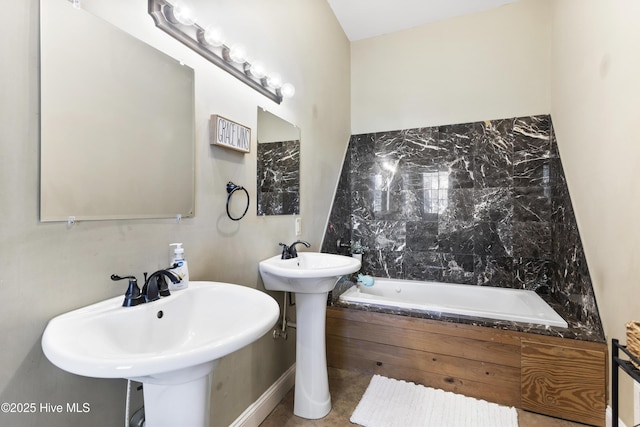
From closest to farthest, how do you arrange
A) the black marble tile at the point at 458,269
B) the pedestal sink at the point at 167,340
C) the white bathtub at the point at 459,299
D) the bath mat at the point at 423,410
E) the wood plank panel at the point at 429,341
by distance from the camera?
the pedestal sink at the point at 167,340
the bath mat at the point at 423,410
the wood plank panel at the point at 429,341
the white bathtub at the point at 459,299
the black marble tile at the point at 458,269

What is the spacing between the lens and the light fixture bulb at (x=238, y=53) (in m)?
1.38

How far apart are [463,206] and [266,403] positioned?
2.23 meters

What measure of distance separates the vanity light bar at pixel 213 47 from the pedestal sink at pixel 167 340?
0.98 meters

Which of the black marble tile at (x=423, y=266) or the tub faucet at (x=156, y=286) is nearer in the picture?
the tub faucet at (x=156, y=286)

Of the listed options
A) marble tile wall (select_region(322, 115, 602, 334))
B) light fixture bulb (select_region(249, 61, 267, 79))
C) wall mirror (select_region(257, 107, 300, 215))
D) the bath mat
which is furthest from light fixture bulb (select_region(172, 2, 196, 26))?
the bath mat

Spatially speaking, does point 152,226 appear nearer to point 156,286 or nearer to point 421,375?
point 156,286

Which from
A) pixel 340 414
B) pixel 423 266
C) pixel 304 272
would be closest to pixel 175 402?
pixel 304 272

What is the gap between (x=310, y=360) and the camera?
1.64 meters

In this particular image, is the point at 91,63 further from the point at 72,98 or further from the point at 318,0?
the point at 318,0

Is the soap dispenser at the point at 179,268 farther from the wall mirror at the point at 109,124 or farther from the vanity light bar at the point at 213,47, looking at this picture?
the vanity light bar at the point at 213,47

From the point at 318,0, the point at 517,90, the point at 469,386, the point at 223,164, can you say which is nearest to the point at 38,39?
the point at 223,164

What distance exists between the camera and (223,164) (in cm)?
139

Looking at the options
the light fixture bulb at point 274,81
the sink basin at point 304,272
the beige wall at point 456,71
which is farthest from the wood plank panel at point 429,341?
the beige wall at point 456,71

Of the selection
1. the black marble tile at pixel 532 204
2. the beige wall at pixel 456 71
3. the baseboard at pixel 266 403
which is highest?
the beige wall at pixel 456 71
